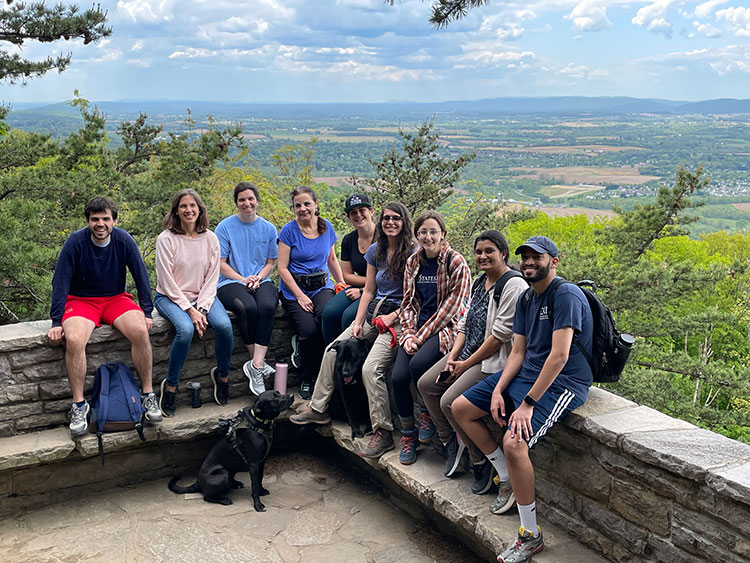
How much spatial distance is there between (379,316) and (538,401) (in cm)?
152

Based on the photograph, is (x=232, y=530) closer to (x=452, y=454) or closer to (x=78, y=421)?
(x=78, y=421)

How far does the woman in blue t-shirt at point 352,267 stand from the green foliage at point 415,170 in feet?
38.5

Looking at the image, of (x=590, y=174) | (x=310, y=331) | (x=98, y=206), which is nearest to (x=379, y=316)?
(x=310, y=331)

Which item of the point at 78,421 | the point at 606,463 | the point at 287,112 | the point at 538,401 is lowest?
the point at 78,421

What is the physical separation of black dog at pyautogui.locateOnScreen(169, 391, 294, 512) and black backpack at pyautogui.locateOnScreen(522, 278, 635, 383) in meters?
2.01

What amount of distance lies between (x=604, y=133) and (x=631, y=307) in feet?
247

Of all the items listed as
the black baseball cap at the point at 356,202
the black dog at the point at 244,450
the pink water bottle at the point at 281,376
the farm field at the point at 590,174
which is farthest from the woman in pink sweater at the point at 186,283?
the farm field at the point at 590,174

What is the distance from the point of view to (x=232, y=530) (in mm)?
3992

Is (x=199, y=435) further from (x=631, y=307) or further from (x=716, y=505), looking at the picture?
(x=631, y=307)

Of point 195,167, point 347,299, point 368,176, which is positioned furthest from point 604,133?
point 347,299

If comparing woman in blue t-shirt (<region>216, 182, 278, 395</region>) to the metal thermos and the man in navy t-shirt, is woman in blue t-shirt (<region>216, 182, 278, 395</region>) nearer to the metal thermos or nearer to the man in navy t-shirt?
the metal thermos

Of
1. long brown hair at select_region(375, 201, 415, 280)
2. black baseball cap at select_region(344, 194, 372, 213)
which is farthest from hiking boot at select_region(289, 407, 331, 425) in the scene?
black baseball cap at select_region(344, 194, 372, 213)

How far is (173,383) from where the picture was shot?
15.1 feet

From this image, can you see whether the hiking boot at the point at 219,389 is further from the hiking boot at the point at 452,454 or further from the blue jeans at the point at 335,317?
the hiking boot at the point at 452,454
